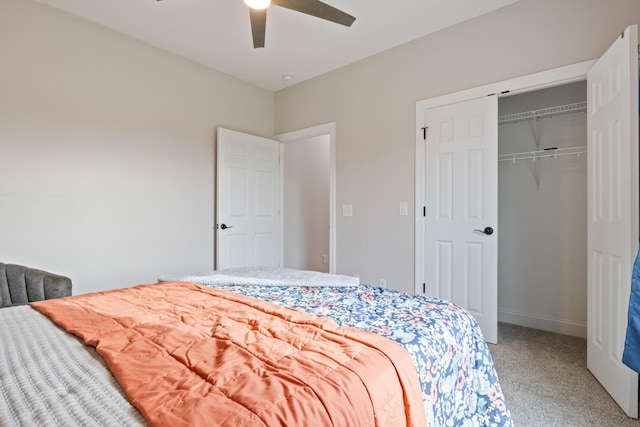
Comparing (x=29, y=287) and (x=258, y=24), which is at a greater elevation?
(x=258, y=24)

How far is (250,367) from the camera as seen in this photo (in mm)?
842

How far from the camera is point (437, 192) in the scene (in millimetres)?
2973

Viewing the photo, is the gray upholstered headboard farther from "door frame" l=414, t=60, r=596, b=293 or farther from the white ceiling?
"door frame" l=414, t=60, r=596, b=293

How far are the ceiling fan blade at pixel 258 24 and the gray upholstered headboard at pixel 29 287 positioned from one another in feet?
6.93

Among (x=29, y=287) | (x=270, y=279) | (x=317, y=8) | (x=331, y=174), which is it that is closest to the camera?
(x=270, y=279)

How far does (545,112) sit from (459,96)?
941mm

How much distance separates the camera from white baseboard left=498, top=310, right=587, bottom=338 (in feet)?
9.44

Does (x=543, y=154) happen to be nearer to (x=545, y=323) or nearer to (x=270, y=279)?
(x=545, y=323)

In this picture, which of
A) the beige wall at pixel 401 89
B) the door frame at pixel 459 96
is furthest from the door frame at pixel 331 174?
the door frame at pixel 459 96

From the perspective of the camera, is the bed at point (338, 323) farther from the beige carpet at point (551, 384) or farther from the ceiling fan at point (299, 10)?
the ceiling fan at point (299, 10)

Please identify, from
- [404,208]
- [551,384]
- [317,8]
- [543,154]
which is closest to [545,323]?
[551,384]

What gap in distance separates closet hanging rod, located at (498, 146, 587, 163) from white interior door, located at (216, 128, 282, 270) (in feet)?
8.75

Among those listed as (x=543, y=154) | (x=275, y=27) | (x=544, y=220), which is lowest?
(x=544, y=220)

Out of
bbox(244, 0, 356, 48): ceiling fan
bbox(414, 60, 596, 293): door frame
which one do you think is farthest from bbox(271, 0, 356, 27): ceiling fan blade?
bbox(414, 60, 596, 293): door frame
